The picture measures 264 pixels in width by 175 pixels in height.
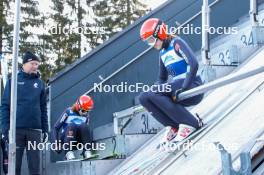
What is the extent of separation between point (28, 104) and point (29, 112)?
0.10 meters

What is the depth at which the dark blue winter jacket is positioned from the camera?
556 cm

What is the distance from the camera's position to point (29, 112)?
5.63 m

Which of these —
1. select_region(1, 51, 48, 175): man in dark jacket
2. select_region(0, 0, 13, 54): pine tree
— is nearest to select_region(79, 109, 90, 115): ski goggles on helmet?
select_region(1, 51, 48, 175): man in dark jacket

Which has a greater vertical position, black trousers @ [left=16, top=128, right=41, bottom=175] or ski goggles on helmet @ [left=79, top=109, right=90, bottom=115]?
ski goggles on helmet @ [left=79, top=109, right=90, bottom=115]

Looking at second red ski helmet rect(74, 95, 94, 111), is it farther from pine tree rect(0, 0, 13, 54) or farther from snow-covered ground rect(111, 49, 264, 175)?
pine tree rect(0, 0, 13, 54)

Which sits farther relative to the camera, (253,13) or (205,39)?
(253,13)

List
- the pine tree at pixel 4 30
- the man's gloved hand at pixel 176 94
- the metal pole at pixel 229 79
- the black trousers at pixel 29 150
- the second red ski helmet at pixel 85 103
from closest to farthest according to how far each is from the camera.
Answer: the metal pole at pixel 229 79
the man's gloved hand at pixel 176 94
the black trousers at pixel 29 150
the second red ski helmet at pixel 85 103
the pine tree at pixel 4 30

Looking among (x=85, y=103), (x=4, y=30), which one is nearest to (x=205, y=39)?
(x=85, y=103)

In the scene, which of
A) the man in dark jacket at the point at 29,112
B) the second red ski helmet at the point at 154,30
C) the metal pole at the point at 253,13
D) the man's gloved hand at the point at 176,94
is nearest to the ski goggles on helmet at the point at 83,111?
the man in dark jacket at the point at 29,112

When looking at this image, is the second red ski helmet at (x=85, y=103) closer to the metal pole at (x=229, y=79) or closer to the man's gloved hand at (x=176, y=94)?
the man's gloved hand at (x=176, y=94)

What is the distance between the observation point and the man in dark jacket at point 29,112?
18.2ft

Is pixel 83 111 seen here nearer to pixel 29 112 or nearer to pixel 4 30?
pixel 29 112

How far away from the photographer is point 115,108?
8680 millimetres

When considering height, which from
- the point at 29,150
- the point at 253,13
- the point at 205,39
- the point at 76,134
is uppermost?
the point at 253,13
